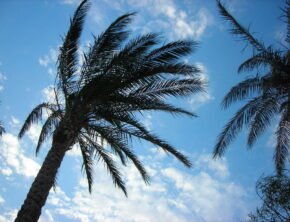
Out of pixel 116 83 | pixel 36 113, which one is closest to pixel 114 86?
pixel 116 83

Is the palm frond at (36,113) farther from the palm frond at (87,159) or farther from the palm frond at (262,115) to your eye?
the palm frond at (262,115)

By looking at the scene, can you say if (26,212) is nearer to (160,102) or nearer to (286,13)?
(160,102)

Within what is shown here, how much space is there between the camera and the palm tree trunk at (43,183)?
318 inches

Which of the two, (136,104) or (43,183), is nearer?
(43,183)

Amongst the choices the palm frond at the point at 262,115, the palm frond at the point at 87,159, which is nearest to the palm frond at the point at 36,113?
the palm frond at the point at 87,159

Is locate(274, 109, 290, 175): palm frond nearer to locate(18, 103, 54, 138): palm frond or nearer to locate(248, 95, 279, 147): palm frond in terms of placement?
locate(248, 95, 279, 147): palm frond

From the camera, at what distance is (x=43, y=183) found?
866 cm

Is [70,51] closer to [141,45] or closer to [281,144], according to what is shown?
[141,45]

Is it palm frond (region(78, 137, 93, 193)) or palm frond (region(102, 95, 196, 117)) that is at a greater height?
palm frond (region(102, 95, 196, 117))

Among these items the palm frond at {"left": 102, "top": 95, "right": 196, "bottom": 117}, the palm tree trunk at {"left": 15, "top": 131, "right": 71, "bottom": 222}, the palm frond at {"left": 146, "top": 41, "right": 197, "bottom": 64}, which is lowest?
the palm tree trunk at {"left": 15, "top": 131, "right": 71, "bottom": 222}

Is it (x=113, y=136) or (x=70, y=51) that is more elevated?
(x=70, y=51)

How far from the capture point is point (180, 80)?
10969 millimetres

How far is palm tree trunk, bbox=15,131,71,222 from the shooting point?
26.5ft

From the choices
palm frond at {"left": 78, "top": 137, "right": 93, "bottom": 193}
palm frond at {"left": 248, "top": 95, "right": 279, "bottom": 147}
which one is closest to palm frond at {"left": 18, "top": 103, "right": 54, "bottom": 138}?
palm frond at {"left": 78, "top": 137, "right": 93, "bottom": 193}
